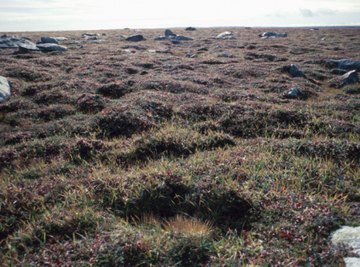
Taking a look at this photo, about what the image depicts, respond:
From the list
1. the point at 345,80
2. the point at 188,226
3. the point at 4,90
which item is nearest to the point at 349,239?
the point at 188,226

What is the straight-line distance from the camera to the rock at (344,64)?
24656mm

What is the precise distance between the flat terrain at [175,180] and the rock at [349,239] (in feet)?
0.49

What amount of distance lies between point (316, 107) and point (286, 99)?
5.78 ft

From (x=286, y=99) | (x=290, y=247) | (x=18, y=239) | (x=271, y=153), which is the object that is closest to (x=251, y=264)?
(x=290, y=247)

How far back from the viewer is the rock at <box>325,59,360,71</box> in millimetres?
24656

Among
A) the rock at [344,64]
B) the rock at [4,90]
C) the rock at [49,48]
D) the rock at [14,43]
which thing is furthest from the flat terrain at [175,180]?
the rock at [14,43]

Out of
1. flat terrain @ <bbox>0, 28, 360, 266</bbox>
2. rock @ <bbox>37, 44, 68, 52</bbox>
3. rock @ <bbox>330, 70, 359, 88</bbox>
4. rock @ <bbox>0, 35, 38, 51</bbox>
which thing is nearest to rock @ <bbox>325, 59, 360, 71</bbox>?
rock @ <bbox>330, 70, 359, 88</bbox>

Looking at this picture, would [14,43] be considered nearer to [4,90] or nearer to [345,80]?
[4,90]

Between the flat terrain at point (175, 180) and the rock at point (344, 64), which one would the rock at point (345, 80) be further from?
the flat terrain at point (175, 180)

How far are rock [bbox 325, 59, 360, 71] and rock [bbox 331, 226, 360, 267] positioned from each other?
22371mm

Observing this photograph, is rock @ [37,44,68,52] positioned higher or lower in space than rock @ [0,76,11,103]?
higher

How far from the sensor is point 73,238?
5434 mm

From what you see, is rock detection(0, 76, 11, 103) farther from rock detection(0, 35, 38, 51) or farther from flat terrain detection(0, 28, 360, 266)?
rock detection(0, 35, 38, 51)

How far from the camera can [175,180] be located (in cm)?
707
